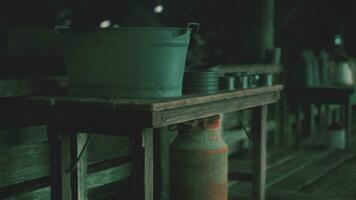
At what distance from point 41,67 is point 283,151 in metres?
3.87

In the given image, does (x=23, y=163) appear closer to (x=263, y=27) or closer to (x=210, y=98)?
(x=210, y=98)

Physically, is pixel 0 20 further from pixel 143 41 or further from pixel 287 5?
pixel 143 41

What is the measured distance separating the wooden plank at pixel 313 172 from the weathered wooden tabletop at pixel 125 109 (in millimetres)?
2184

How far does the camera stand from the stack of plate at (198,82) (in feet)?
11.9

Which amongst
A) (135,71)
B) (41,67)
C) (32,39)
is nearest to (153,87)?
(135,71)

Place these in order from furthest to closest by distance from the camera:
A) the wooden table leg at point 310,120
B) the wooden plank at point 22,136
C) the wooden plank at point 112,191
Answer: the wooden table leg at point 310,120 → the wooden plank at point 112,191 → the wooden plank at point 22,136

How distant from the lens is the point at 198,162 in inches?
157

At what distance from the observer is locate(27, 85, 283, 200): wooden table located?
3.01 m

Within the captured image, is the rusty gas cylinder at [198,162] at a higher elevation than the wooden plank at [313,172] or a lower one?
higher

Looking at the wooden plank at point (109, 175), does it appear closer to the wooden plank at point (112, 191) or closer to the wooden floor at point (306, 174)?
the wooden plank at point (112, 191)

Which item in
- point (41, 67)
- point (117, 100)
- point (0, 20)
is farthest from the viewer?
point (0, 20)

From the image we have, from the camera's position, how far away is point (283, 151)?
24.6ft

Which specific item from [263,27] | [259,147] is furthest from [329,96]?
[259,147]

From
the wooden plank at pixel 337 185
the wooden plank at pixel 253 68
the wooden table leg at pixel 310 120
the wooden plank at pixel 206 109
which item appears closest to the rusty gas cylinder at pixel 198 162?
the wooden plank at pixel 206 109
